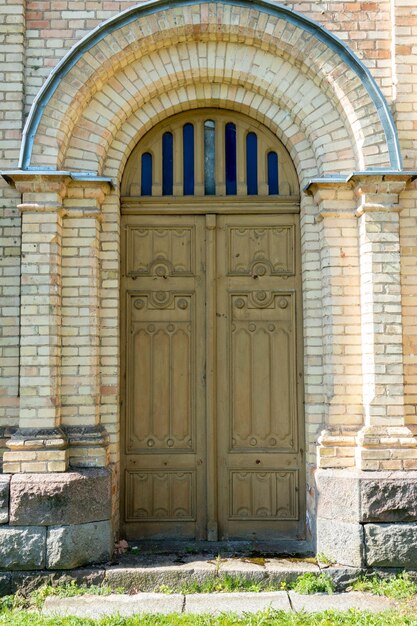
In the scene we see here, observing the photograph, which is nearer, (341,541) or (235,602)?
(235,602)

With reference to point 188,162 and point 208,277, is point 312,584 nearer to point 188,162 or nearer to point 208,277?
point 208,277

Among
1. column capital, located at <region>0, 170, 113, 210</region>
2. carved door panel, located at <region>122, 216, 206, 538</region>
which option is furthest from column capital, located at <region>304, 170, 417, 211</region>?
column capital, located at <region>0, 170, 113, 210</region>

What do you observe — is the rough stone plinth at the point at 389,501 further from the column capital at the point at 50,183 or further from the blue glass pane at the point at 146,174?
the column capital at the point at 50,183

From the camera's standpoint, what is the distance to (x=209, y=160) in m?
5.93

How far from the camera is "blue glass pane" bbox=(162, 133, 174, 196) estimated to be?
5.92m

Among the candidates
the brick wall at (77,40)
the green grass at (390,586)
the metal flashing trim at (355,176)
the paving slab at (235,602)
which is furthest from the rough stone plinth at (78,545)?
the metal flashing trim at (355,176)

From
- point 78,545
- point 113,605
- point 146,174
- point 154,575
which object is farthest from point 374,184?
point 113,605

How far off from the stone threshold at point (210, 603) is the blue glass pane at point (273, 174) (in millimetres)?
3457

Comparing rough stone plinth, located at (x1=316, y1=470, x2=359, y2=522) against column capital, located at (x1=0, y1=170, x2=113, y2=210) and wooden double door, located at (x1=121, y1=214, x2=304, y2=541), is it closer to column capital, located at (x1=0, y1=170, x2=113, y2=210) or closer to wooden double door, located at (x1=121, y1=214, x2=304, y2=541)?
wooden double door, located at (x1=121, y1=214, x2=304, y2=541)

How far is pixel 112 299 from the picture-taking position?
559 centimetres

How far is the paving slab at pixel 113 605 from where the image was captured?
4.63 meters

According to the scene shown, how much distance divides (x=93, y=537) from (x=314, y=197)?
3.45m

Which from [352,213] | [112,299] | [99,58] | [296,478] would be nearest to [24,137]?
[99,58]

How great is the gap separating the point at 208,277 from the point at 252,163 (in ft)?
3.84
